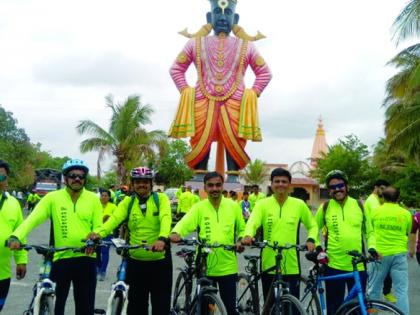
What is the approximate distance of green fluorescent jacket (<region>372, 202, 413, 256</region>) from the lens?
6645 mm

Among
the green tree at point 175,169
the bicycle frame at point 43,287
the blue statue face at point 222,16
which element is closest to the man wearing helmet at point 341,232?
the bicycle frame at point 43,287

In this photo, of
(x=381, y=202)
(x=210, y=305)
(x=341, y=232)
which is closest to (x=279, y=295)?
(x=210, y=305)

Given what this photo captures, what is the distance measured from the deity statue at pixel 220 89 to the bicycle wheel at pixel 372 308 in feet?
47.2

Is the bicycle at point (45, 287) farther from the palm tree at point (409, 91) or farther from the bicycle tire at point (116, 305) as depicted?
the palm tree at point (409, 91)

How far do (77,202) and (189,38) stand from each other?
15.3 m

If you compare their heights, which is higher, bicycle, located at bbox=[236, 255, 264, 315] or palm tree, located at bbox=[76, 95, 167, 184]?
palm tree, located at bbox=[76, 95, 167, 184]

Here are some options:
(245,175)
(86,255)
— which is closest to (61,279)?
(86,255)

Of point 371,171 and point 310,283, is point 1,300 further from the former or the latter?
point 371,171

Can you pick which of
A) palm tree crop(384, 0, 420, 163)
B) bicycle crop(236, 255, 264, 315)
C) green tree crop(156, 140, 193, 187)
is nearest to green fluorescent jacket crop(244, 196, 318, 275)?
bicycle crop(236, 255, 264, 315)

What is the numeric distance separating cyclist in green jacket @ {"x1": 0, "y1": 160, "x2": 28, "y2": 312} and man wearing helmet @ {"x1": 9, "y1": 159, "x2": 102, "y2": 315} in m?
0.31

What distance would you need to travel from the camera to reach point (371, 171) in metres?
38.1

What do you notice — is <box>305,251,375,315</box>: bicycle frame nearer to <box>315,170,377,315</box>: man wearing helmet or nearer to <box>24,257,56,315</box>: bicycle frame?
<box>315,170,377,315</box>: man wearing helmet

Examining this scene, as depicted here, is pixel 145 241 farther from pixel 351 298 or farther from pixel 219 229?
pixel 351 298

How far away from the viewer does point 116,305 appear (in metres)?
4.53
